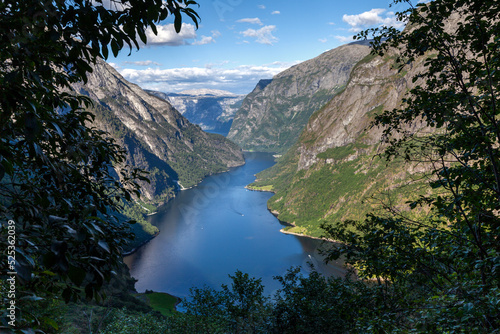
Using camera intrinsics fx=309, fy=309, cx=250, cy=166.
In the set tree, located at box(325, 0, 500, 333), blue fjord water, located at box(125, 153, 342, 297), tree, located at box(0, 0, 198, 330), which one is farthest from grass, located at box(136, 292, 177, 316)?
tree, located at box(0, 0, 198, 330)

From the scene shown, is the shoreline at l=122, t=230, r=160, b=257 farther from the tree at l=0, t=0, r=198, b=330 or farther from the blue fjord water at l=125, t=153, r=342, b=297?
the tree at l=0, t=0, r=198, b=330

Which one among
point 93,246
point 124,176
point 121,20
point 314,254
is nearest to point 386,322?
point 93,246

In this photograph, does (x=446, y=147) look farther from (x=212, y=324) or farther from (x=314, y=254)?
(x=314, y=254)

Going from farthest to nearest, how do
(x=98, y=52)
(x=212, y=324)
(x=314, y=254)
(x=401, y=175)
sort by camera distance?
1. (x=401, y=175)
2. (x=314, y=254)
3. (x=212, y=324)
4. (x=98, y=52)

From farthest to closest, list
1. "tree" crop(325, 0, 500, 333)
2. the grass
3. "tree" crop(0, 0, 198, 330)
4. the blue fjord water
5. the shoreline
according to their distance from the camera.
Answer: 1. the shoreline
2. the blue fjord water
3. the grass
4. "tree" crop(325, 0, 500, 333)
5. "tree" crop(0, 0, 198, 330)

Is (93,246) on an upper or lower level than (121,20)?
lower

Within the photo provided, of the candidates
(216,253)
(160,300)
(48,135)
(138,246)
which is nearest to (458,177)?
(48,135)

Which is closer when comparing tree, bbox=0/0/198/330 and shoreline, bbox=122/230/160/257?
tree, bbox=0/0/198/330

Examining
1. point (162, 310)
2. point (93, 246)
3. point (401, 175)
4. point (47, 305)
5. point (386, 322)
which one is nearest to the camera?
point (93, 246)
